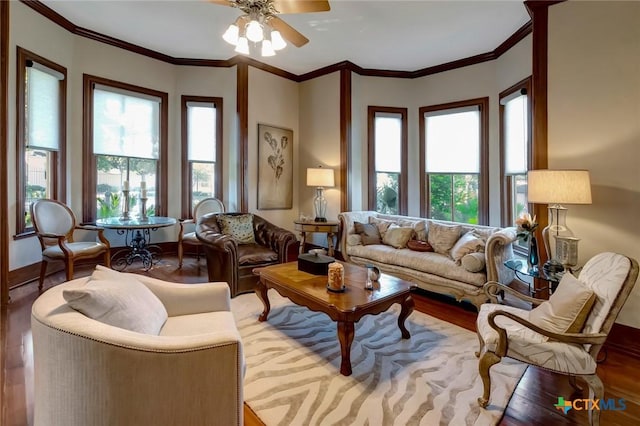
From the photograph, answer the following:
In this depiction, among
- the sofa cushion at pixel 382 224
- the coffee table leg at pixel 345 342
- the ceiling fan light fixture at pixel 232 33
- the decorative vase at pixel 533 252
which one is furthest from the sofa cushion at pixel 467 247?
the ceiling fan light fixture at pixel 232 33

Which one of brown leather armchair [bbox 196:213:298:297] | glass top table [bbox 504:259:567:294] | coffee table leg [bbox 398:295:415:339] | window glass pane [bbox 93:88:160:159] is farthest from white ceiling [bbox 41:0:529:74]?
coffee table leg [bbox 398:295:415:339]

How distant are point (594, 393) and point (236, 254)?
299cm

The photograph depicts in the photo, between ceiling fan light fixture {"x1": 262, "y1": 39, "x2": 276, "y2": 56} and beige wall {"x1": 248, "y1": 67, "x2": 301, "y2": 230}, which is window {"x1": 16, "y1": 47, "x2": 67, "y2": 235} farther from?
ceiling fan light fixture {"x1": 262, "y1": 39, "x2": 276, "y2": 56}

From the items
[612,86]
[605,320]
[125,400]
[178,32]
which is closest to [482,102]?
[612,86]

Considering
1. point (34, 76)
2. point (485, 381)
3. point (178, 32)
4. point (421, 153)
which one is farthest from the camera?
point (421, 153)

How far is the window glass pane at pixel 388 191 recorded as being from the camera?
5430 millimetres

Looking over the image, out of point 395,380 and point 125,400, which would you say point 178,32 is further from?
point 395,380

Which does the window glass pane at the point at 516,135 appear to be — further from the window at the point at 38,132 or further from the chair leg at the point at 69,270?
the window at the point at 38,132

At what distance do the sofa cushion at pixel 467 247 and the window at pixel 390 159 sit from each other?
202 cm

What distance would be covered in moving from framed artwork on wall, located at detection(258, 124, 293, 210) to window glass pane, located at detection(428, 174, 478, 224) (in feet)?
8.31

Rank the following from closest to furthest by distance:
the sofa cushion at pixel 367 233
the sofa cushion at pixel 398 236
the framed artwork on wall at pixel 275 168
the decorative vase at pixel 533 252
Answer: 1. the decorative vase at pixel 533 252
2. the sofa cushion at pixel 398 236
3. the sofa cushion at pixel 367 233
4. the framed artwork on wall at pixel 275 168

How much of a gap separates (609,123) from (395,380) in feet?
8.70

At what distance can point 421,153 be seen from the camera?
5.23 metres

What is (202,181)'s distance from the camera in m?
5.21
